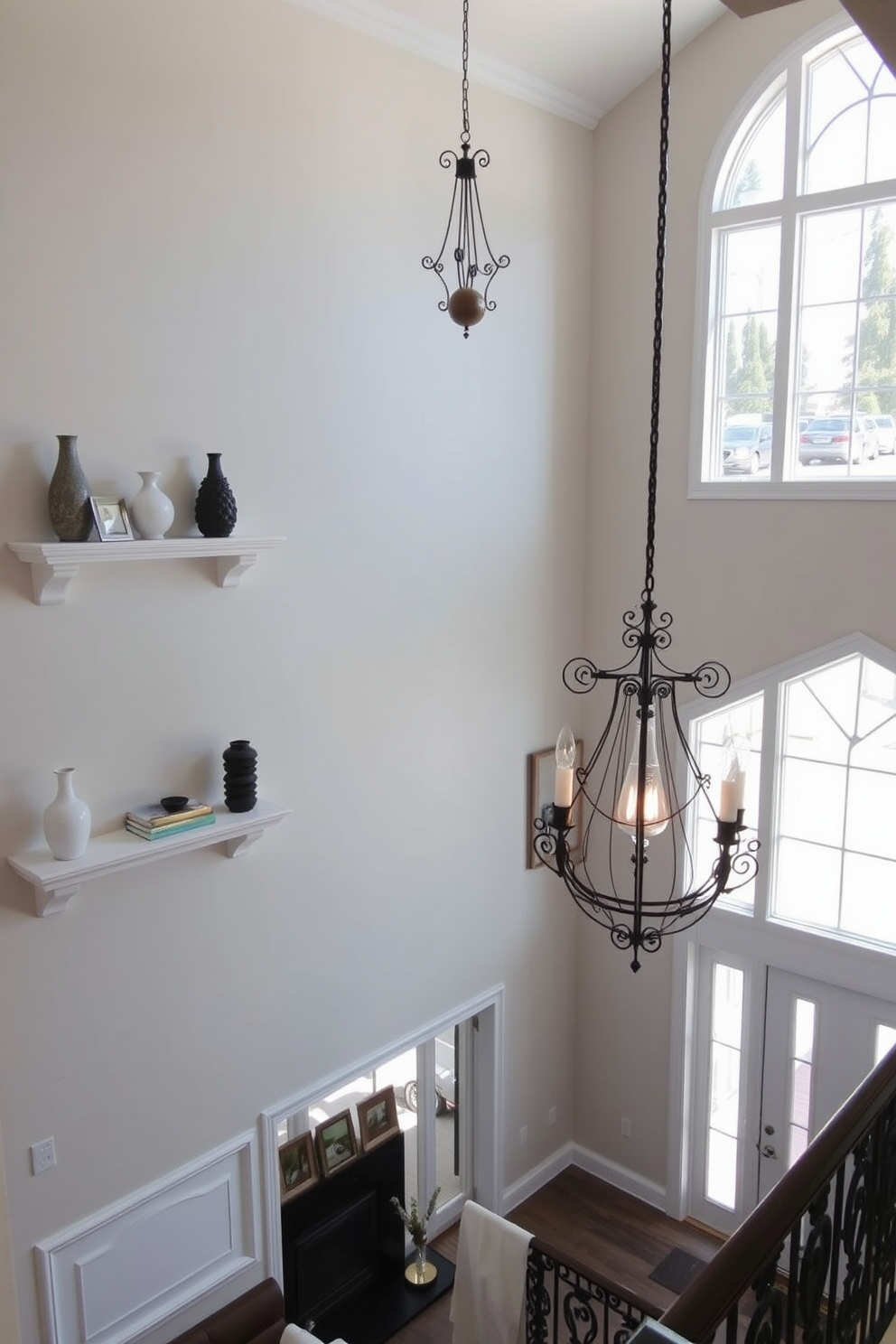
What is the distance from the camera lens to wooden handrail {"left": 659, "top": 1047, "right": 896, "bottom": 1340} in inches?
58.9

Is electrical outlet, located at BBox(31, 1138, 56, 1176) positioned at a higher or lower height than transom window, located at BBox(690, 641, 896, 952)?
lower

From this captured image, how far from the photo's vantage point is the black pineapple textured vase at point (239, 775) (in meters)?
4.40

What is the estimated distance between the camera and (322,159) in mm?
4652

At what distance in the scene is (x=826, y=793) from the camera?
228 inches

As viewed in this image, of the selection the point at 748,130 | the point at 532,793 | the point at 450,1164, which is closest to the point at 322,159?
the point at 748,130

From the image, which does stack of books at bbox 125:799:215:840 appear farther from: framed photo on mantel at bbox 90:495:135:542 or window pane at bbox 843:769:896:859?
window pane at bbox 843:769:896:859

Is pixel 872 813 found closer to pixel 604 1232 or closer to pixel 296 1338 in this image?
pixel 604 1232

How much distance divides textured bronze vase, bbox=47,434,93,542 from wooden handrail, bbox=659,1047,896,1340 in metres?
3.04

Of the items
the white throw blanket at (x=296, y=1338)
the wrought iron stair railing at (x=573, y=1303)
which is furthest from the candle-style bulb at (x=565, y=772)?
the white throw blanket at (x=296, y=1338)

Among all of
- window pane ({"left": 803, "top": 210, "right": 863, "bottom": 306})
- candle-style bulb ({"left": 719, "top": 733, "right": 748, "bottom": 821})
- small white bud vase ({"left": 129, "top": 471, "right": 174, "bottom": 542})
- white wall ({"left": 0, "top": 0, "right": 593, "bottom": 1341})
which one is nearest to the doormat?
white wall ({"left": 0, "top": 0, "right": 593, "bottom": 1341})

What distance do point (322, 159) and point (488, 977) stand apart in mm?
4409

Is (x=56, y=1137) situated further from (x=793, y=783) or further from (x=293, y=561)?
(x=793, y=783)

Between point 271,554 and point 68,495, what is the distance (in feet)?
3.53

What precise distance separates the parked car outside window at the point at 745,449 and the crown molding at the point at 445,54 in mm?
1992
